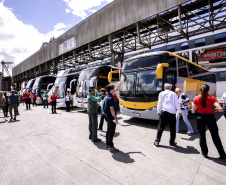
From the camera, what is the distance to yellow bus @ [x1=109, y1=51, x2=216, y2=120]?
6207 mm

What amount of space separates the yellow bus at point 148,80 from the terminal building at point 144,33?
6.86 meters

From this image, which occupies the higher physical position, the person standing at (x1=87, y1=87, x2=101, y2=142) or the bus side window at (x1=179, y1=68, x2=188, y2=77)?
the bus side window at (x1=179, y1=68, x2=188, y2=77)

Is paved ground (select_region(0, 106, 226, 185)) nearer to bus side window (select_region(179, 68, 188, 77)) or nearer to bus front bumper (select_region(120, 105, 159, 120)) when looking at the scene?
bus front bumper (select_region(120, 105, 159, 120))

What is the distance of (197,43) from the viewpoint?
1109 inches

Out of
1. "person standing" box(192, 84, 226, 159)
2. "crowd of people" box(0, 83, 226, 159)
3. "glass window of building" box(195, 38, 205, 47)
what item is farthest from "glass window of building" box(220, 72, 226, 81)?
"person standing" box(192, 84, 226, 159)

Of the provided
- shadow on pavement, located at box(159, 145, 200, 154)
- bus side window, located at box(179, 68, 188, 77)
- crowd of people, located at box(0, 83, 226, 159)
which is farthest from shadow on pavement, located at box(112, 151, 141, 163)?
bus side window, located at box(179, 68, 188, 77)

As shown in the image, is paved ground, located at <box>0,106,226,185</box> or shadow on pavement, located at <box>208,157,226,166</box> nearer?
paved ground, located at <box>0,106,226,185</box>

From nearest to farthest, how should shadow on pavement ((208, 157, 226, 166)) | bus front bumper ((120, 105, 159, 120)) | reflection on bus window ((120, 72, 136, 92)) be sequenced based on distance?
shadow on pavement ((208, 157, 226, 166)) → bus front bumper ((120, 105, 159, 120)) → reflection on bus window ((120, 72, 136, 92))

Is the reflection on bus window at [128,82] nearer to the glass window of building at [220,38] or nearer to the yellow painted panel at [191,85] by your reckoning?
the yellow painted panel at [191,85]

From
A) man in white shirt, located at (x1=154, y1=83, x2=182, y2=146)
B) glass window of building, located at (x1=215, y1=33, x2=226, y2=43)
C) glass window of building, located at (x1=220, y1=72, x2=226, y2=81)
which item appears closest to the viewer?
man in white shirt, located at (x1=154, y1=83, x2=182, y2=146)

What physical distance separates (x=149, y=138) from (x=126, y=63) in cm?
424

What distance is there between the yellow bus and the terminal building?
6.86m

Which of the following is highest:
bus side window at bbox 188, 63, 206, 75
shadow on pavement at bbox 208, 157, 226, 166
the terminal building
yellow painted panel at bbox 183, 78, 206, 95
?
the terminal building

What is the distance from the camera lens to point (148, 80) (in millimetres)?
6504
